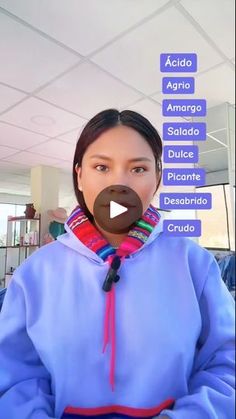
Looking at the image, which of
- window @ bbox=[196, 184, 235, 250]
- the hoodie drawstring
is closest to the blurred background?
window @ bbox=[196, 184, 235, 250]

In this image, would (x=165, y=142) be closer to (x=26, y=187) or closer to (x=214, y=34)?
(x=214, y=34)

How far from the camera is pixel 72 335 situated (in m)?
0.32

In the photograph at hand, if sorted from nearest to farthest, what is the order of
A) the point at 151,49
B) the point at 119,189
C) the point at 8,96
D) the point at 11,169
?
1. the point at 119,189
2. the point at 151,49
3. the point at 11,169
4. the point at 8,96

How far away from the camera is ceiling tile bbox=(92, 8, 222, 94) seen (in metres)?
0.44

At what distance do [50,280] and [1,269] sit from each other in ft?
0.69

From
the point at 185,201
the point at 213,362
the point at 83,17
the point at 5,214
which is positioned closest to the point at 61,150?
the point at 5,214

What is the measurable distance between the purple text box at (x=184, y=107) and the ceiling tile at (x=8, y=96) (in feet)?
2.93

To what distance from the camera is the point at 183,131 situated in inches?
12.8

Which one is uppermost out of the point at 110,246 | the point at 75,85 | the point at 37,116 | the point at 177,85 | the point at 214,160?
the point at 75,85

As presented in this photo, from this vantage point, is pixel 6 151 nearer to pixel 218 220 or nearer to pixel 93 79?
pixel 93 79

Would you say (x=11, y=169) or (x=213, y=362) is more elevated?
(x=11, y=169)

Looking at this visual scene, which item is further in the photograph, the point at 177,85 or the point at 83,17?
the point at 83,17

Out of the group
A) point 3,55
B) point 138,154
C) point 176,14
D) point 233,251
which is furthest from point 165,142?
point 3,55

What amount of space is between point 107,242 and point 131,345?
0.13 metres
